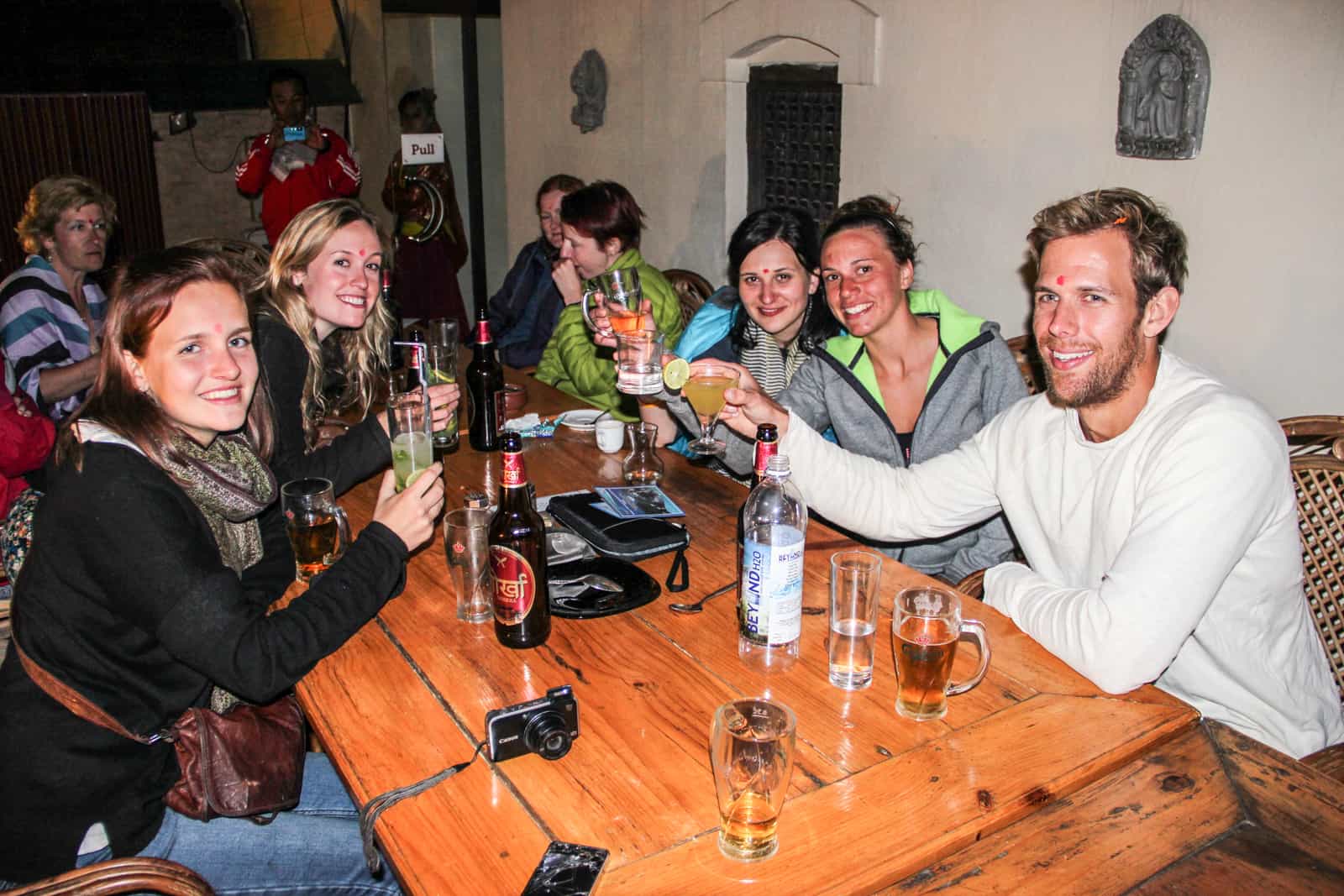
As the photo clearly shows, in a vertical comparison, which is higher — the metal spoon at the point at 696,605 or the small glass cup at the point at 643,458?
the small glass cup at the point at 643,458

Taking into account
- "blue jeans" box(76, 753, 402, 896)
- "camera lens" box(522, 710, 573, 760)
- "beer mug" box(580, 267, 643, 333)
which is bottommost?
"blue jeans" box(76, 753, 402, 896)

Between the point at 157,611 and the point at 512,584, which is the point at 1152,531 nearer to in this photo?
the point at 512,584

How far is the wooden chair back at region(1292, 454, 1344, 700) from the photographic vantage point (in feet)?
7.04

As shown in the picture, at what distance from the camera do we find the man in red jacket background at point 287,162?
725 centimetres

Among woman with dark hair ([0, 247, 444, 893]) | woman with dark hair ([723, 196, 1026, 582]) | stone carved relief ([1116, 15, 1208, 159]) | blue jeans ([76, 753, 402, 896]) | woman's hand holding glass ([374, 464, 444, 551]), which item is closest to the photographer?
woman with dark hair ([0, 247, 444, 893])

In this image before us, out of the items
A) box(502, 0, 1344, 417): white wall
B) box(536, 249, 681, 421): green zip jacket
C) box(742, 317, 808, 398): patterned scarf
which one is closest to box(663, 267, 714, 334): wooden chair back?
box(502, 0, 1344, 417): white wall

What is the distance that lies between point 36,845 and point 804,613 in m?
1.35

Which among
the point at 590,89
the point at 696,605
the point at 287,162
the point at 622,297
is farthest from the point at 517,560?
the point at 287,162

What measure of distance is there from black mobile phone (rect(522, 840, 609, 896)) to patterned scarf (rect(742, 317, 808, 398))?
2.02 metres

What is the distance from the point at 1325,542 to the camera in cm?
216

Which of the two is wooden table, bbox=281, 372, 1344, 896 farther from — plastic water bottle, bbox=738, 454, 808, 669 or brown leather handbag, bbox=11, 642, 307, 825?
brown leather handbag, bbox=11, 642, 307, 825

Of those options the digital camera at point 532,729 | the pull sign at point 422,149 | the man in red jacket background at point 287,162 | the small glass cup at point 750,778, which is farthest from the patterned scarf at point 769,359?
the man in red jacket background at point 287,162

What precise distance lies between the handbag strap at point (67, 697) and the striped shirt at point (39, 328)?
2361 millimetres

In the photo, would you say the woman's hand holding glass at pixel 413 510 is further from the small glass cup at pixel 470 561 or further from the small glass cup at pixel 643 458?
the small glass cup at pixel 643 458
